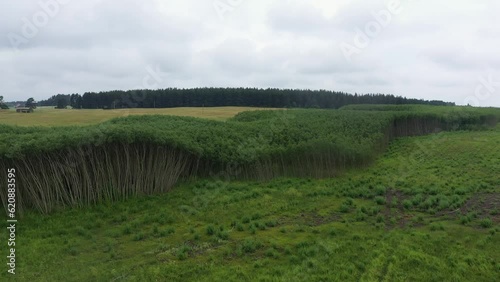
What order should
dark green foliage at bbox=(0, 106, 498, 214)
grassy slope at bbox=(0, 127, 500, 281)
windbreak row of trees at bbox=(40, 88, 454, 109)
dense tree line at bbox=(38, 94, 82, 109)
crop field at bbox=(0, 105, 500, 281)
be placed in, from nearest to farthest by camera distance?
grassy slope at bbox=(0, 127, 500, 281) → crop field at bbox=(0, 105, 500, 281) → dark green foliage at bbox=(0, 106, 498, 214) → dense tree line at bbox=(38, 94, 82, 109) → windbreak row of trees at bbox=(40, 88, 454, 109)

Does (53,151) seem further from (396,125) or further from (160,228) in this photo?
(396,125)

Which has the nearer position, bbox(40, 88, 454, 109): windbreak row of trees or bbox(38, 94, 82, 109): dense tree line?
bbox(38, 94, 82, 109): dense tree line

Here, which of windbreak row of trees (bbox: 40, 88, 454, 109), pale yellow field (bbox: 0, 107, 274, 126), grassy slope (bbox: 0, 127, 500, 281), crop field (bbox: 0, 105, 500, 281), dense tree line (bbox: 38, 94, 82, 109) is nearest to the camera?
grassy slope (bbox: 0, 127, 500, 281)

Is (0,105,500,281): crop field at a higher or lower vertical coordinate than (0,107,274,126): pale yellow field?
lower

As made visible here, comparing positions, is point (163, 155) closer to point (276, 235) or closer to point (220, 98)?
point (276, 235)

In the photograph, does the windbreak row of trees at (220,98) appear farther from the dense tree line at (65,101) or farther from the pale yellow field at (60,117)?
the pale yellow field at (60,117)

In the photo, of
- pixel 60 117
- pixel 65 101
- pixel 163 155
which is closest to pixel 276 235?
pixel 163 155

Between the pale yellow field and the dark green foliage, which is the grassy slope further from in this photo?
the pale yellow field

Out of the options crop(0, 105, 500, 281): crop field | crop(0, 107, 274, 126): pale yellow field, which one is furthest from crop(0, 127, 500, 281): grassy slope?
crop(0, 107, 274, 126): pale yellow field
